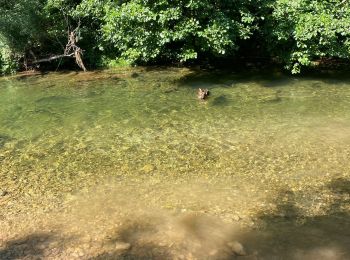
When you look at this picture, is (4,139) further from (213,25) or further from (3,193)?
(213,25)

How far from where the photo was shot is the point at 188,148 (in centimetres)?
994

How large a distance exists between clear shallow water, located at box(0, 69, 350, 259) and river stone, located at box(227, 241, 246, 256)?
44 centimetres

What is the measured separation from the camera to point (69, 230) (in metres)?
6.71

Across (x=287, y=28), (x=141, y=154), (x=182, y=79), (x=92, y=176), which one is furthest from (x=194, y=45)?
(x=92, y=176)

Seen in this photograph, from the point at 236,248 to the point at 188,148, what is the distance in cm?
415

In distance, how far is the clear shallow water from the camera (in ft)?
24.6

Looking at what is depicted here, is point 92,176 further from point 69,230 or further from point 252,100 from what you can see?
point 252,100

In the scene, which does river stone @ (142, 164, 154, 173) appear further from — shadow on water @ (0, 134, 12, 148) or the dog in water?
the dog in water

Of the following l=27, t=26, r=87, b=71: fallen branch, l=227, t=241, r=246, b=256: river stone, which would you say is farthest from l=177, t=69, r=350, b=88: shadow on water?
l=227, t=241, r=246, b=256: river stone

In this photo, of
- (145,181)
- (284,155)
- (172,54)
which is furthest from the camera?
(172,54)

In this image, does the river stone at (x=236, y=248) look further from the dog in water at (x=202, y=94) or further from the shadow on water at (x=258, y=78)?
the shadow on water at (x=258, y=78)

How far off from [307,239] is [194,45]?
12.1 meters

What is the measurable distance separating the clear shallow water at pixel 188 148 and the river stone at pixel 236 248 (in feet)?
1.43

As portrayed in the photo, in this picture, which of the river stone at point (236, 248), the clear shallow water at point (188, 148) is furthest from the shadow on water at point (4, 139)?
the river stone at point (236, 248)
